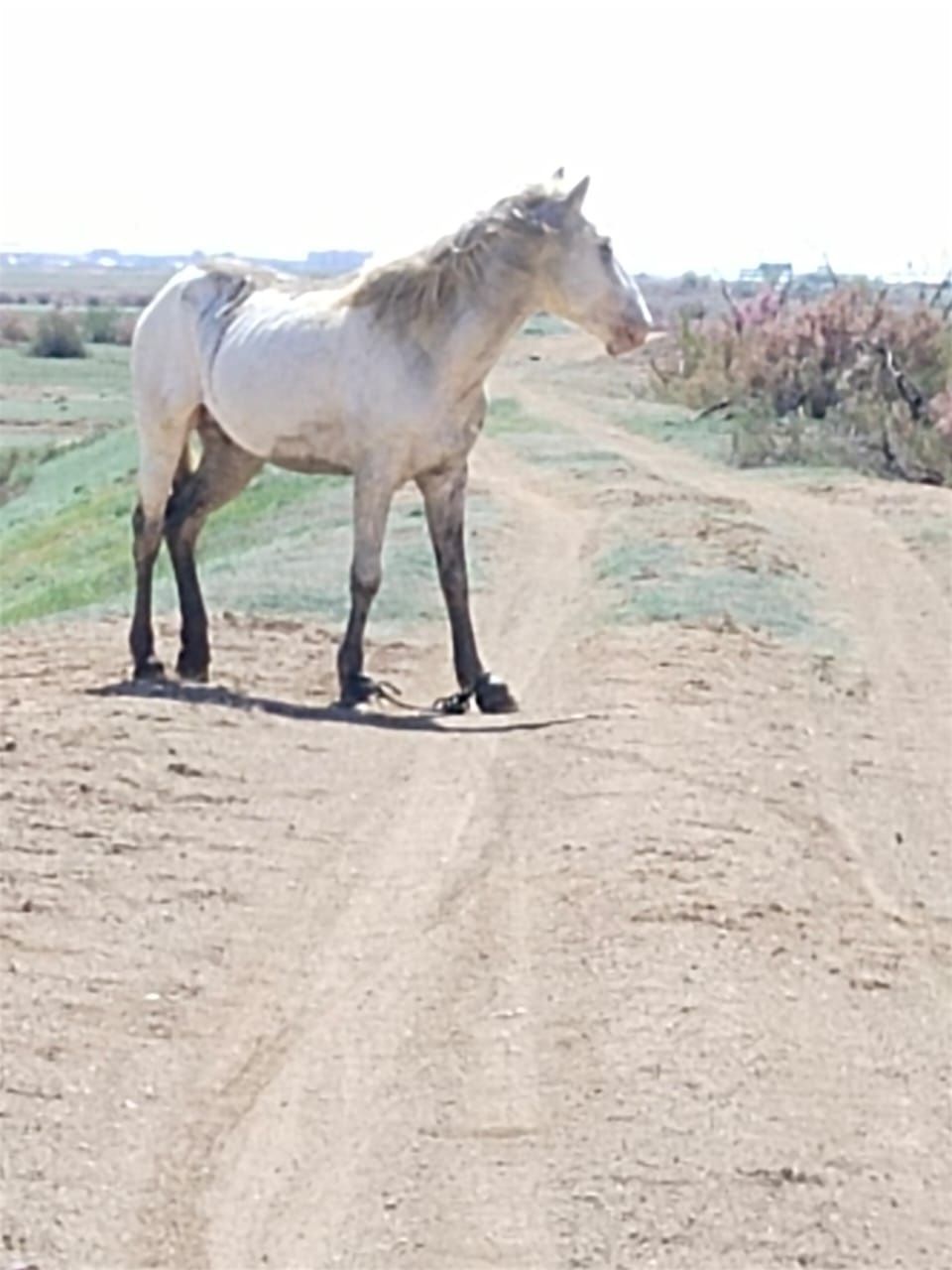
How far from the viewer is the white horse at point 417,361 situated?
43.7 feet

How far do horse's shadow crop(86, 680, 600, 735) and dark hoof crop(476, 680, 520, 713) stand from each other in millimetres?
205

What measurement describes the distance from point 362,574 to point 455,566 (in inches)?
27.9

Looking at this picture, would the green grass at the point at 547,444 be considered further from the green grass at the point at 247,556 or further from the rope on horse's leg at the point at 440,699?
the rope on horse's leg at the point at 440,699

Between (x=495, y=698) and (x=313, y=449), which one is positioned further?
(x=313, y=449)

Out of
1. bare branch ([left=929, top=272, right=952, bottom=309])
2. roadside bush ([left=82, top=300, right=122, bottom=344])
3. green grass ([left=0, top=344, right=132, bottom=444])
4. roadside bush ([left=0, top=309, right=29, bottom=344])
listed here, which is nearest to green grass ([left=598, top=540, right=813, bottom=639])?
bare branch ([left=929, top=272, right=952, bottom=309])

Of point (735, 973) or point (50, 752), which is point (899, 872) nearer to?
point (735, 973)

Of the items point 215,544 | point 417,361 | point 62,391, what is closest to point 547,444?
point 215,544

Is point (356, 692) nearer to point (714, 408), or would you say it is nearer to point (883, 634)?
point (883, 634)

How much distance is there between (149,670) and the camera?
14422 mm

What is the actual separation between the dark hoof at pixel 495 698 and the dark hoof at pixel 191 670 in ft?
5.33

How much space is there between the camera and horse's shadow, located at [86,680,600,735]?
12.8 m

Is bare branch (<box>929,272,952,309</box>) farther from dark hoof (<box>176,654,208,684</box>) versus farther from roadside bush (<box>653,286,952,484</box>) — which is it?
dark hoof (<box>176,654,208,684</box>)

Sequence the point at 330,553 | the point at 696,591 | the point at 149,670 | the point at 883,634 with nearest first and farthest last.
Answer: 1. the point at 149,670
2. the point at 883,634
3. the point at 696,591
4. the point at 330,553

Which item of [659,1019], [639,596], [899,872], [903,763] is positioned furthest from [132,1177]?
[639,596]
